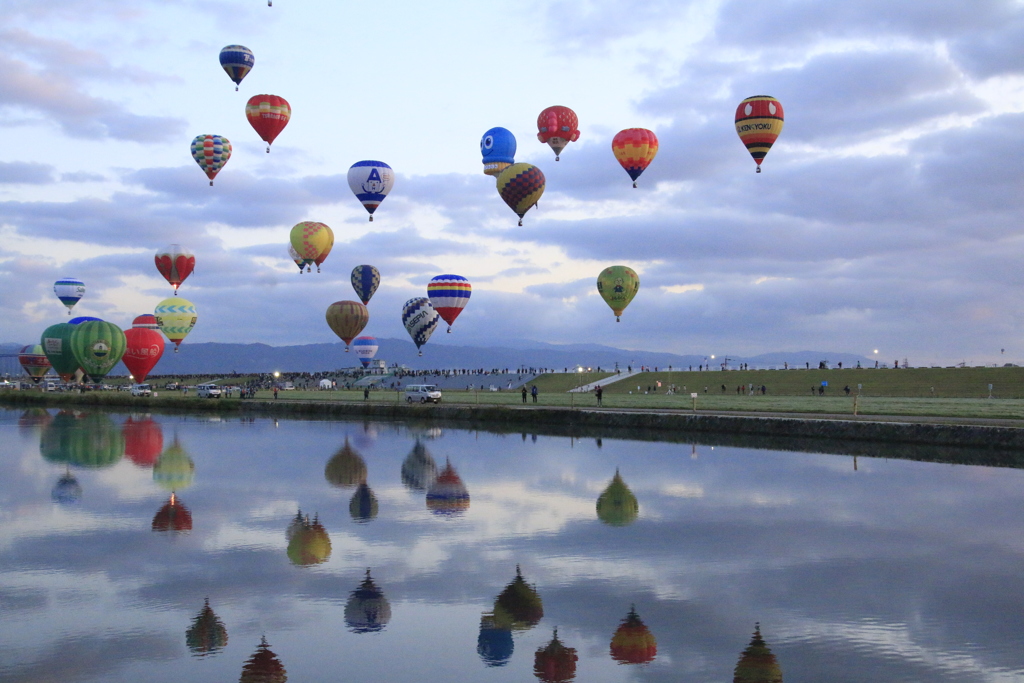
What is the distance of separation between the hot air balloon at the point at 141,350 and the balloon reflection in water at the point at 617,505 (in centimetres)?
8224

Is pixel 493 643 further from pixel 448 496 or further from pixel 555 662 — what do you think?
pixel 448 496

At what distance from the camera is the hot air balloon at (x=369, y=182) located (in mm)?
78688

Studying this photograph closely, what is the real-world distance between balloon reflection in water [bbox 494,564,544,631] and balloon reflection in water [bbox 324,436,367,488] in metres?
15.3

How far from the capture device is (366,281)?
4060 inches

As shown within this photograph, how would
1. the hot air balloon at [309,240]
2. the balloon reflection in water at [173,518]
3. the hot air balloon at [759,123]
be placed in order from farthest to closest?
the hot air balloon at [309,240]
the hot air balloon at [759,123]
the balloon reflection in water at [173,518]

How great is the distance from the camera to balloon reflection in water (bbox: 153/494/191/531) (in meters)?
24.4

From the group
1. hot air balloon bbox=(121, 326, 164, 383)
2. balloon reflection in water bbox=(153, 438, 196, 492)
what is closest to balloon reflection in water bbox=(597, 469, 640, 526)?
balloon reflection in water bbox=(153, 438, 196, 492)

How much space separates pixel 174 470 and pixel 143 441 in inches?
619

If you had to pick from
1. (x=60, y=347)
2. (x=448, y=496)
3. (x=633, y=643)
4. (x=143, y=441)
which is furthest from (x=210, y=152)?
(x=633, y=643)

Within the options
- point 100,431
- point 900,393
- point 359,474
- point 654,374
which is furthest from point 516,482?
point 654,374

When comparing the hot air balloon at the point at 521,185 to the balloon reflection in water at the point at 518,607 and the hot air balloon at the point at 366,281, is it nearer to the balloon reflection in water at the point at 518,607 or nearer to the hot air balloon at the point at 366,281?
the hot air balloon at the point at 366,281

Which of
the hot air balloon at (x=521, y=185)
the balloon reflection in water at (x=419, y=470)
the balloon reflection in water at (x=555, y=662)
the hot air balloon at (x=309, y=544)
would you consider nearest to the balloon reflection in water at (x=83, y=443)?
the balloon reflection in water at (x=419, y=470)

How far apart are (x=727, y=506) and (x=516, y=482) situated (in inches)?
332

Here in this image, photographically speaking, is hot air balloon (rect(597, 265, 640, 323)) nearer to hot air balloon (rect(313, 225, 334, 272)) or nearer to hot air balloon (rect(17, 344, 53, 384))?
hot air balloon (rect(313, 225, 334, 272))
